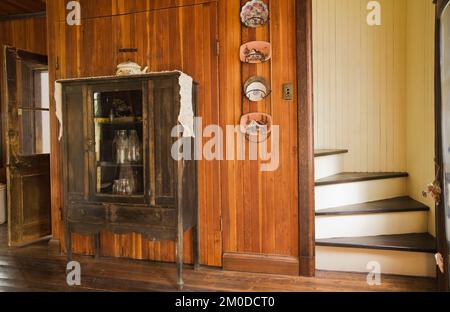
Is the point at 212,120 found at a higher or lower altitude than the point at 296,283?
higher

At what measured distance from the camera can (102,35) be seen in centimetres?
314

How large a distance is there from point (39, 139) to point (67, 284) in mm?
1965

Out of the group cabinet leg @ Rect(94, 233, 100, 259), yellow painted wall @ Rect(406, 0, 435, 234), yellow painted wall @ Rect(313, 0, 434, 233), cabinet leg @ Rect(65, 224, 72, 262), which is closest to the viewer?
yellow painted wall @ Rect(406, 0, 435, 234)

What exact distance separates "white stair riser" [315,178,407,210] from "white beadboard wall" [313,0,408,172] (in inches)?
14.0

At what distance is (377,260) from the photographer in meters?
2.63

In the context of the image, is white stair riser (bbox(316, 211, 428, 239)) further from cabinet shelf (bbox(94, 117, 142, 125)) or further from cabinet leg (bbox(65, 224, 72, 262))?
cabinet leg (bbox(65, 224, 72, 262))

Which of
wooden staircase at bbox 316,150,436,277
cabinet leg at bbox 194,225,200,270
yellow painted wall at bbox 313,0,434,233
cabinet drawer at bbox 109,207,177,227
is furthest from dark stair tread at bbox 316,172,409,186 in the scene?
cabinet drawer at bbox 109,207,177,227

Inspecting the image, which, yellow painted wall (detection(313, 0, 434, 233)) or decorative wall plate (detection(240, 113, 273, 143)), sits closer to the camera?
decorative wall plate (detection(240, 113, 273, 143))

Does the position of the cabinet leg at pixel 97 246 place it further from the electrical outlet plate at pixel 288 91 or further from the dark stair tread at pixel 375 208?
the electrical outlet plate at pixel 288 91

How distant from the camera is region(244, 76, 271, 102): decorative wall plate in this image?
2.72 metres

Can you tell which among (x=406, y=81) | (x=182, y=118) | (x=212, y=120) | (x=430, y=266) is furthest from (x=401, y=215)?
(x=182, y=118)

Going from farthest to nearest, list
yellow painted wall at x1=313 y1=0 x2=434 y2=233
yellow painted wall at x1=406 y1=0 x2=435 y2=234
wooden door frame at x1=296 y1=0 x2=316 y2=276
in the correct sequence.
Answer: yellow painted wall at x1=313 y1=0 x2=434 y2=233 < yellow painted wall at x1=406 y1=0 x2=435 y2=234 < wooden door frame at x1=296 y1=0 x2=316 y2=276

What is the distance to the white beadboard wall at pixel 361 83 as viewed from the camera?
3451mm
